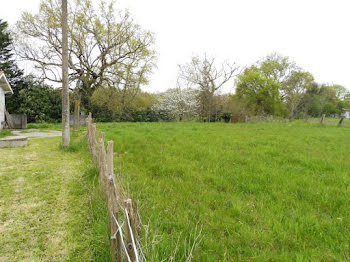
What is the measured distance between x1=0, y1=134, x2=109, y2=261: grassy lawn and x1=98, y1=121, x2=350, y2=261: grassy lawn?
0.59m

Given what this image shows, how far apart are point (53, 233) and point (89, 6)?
2195 centimetres

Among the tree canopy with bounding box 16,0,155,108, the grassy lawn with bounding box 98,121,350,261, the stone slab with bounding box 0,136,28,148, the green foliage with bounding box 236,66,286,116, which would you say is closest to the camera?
the grassy lawn with bounding box 98,121,350,261

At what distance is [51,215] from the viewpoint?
2.83m

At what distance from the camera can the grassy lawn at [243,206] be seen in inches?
81.2

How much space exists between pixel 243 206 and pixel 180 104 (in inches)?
993

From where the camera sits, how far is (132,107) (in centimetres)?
2303

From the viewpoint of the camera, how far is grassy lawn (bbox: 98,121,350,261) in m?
2.06

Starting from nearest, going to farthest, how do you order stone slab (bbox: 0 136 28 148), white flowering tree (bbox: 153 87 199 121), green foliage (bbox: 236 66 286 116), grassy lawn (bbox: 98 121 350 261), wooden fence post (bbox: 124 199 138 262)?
wooden fence post (bbox: 124 199 138 262), grassy lawn (bbox: 98 121 350 261), stone slab (bbox: 0 136 28 148), white flowering tree (bbox: 153 87 199 121), green foliage (bbox: 236 66 286 116)

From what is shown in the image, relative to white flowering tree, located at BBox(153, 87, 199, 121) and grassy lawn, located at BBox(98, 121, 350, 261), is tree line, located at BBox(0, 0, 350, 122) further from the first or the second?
grassy lawn, located at BBox(98, 121, 350, 261)

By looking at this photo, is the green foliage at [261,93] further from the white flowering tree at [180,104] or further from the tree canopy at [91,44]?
the tree canopy at [91,44]

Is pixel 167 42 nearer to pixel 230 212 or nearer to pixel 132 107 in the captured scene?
pixel 132 107

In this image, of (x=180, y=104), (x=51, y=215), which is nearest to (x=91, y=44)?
(x=180, y=104)

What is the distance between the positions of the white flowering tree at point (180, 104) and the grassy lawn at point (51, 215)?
22136mm

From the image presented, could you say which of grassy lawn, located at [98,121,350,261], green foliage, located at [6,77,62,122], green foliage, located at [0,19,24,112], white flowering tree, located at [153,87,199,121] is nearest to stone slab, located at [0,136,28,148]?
grassy lawn, located at [98,121,350,261]
